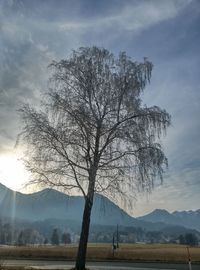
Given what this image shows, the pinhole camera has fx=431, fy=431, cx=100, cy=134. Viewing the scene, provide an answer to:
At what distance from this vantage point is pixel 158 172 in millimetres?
25703

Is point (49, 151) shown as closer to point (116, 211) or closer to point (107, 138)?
point (107, 138)

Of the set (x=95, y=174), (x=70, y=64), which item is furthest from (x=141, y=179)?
(x=70, y=64)

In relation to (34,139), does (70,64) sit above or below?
above

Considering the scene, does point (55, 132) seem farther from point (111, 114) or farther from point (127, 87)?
point (127, 87)

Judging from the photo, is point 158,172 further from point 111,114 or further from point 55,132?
point 55,132

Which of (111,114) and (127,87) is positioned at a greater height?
(127,87)

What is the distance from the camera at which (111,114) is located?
2697cm

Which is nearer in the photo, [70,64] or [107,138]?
[107,138]

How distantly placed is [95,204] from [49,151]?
4.63 metres

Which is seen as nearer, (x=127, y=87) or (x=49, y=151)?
(x=49, y=151)

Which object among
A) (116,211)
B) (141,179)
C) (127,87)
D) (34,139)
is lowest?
(116,211)

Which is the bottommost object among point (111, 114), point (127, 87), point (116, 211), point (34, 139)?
point (116, 211)


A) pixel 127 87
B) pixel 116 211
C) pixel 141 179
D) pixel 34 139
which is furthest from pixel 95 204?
pixel 127 87

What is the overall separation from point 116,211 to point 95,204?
5.38ft
